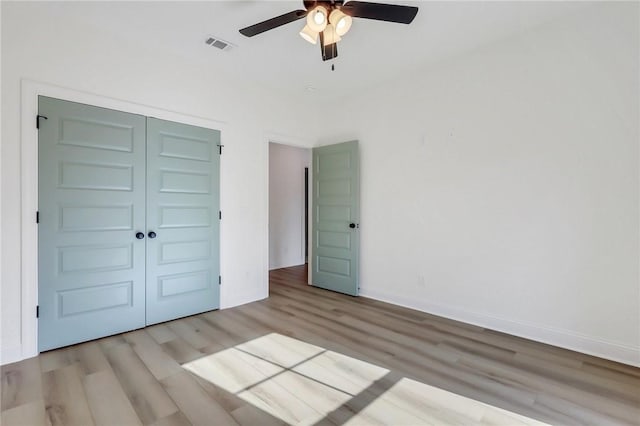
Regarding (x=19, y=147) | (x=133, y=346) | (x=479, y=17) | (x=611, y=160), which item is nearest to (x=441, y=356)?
(x=611, y=160)

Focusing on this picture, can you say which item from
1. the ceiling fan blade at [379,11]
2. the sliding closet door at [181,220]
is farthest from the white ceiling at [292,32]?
the sliding closet door at [181,220]

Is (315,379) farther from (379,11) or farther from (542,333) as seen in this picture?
(379,11)

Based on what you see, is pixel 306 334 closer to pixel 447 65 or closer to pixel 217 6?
pixel 217 6

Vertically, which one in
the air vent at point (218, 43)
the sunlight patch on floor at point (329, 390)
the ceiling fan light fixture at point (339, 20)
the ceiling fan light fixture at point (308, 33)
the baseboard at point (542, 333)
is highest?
the air vent at point (218, 43)

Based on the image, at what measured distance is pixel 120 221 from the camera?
2955mm

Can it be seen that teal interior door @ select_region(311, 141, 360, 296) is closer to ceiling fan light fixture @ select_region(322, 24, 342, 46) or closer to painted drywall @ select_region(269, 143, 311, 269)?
painted drywall @ select_region(269, 143, 311, 269)

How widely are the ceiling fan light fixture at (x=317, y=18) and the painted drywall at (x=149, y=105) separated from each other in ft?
6.40

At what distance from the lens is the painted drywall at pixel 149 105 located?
2414 millimetres

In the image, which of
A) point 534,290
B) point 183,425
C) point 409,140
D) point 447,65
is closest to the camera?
point 183,425

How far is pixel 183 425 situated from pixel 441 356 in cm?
201

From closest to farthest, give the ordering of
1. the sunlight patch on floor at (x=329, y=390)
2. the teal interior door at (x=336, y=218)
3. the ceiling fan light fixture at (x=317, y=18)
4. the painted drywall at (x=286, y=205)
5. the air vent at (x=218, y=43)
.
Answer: the sunlight patch on floor at (x=329, y=390)
the ceiling fan light fixture at (x=317, y=18)
the air vent at (x=218, y=43)
the teal interior door at (x=336, y=218)
the painted drywall at (x=286, y=205)

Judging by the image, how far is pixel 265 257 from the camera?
4215 mm

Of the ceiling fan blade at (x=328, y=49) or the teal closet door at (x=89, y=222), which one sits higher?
the ceiling fan blade at (x=328, y=49)

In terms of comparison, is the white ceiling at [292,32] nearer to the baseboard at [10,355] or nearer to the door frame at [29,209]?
the door frame at [29,209]
